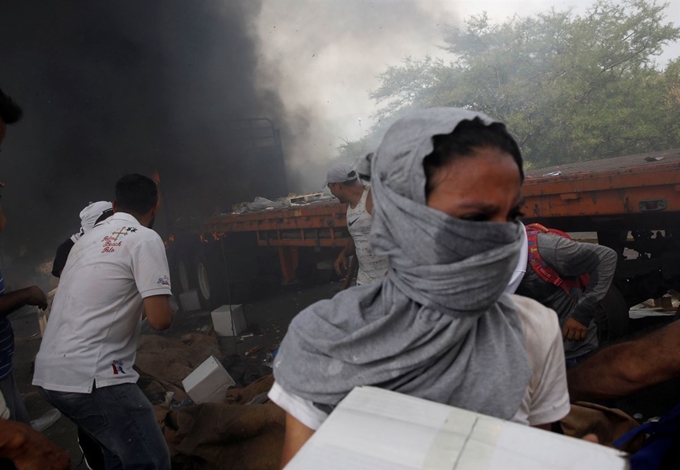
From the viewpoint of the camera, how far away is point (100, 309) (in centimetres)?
212

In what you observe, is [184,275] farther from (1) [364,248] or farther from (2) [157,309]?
(2) [157,309]

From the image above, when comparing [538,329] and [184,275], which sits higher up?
[538,329]

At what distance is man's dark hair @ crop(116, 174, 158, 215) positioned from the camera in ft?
8.36

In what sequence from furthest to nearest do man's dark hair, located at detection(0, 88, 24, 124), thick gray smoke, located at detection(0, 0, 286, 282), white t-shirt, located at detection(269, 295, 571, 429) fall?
thick gray smoke, located at detection(0, 0, 286, 282), man's dark hair, located at detection(0, 88, 24, 124), white t-shirt, located at detection(269, 295, 571, 429)

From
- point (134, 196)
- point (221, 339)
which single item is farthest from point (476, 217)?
point (221, 339)

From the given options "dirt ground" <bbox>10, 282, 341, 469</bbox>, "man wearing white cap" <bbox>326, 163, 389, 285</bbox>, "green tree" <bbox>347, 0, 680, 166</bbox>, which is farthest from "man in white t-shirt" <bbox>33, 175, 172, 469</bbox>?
"green tree" <bbox>347, 0, 680, 166</bbox>

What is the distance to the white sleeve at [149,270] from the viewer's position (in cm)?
212

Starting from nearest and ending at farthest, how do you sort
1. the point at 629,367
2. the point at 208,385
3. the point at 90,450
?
1. the point at 629,367
2. the point at 90,450
3. the point at 208,385

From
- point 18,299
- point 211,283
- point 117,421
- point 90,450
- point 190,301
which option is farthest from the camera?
point 190,301

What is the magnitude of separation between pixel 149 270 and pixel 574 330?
268cm

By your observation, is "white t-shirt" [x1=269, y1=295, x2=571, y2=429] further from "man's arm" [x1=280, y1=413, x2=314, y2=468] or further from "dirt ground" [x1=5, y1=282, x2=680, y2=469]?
"dirt ground" [x1=5, y1=282, x2=680, y2=469]

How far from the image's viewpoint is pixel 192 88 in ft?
45.5

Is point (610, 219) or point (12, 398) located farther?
point (610, 219)

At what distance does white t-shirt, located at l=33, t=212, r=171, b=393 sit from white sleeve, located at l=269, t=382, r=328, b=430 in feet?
4.67
